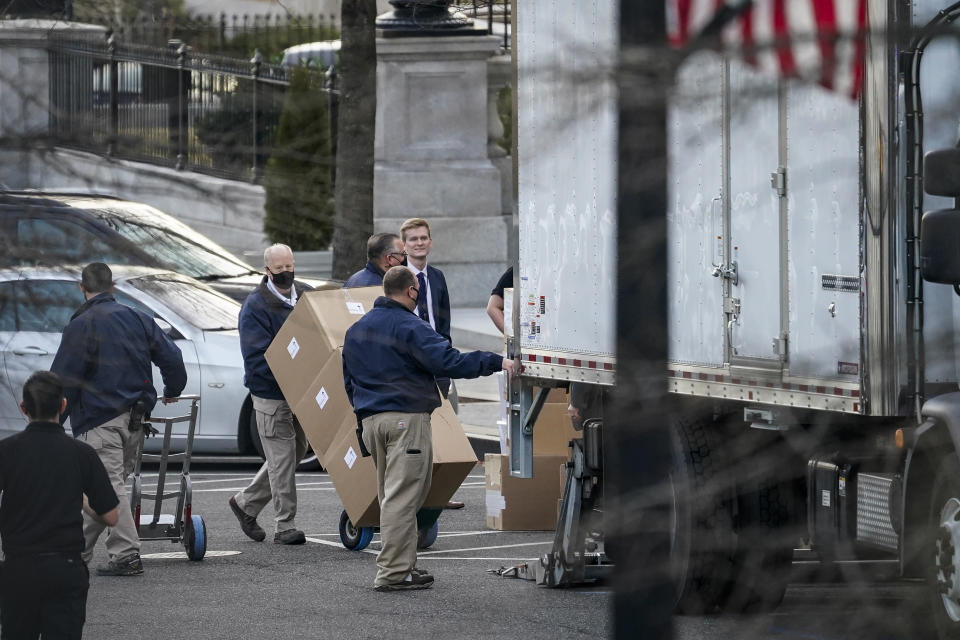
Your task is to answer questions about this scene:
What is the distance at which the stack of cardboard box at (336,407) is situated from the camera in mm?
9523

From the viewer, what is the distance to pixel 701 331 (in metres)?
7.43

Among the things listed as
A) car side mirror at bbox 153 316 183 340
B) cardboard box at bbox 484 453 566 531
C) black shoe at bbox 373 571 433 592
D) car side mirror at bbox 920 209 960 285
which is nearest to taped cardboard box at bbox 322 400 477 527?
cardboard box at bbox 484 453 566 531

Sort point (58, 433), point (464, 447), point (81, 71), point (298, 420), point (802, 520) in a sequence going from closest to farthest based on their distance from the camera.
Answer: point (81, 71), point (58, 433), point (802, 520), point (464, 447), point (298, 420)

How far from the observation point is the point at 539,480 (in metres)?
10.4

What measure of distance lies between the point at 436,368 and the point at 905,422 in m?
2.59

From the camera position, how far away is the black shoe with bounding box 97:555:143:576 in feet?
30.6

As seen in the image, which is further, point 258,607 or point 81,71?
point 258,607

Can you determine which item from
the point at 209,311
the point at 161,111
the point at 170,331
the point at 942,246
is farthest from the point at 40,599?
the point at 170,331

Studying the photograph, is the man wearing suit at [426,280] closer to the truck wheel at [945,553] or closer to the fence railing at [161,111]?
the truck wheel at [945,553]

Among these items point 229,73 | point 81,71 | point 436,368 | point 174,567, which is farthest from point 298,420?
point 81,71

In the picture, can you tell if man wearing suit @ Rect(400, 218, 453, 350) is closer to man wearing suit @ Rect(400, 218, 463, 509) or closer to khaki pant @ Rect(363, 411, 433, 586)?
man wearing suit @ Rect(400, 218, 463, 509)

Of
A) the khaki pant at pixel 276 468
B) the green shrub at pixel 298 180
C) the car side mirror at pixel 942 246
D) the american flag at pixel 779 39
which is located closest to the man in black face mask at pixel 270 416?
the khaki pant at pixel 276 468

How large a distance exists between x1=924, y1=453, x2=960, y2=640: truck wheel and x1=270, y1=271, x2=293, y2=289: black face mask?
5.17 metres

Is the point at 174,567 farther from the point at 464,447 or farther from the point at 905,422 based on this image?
the point at 905,422
